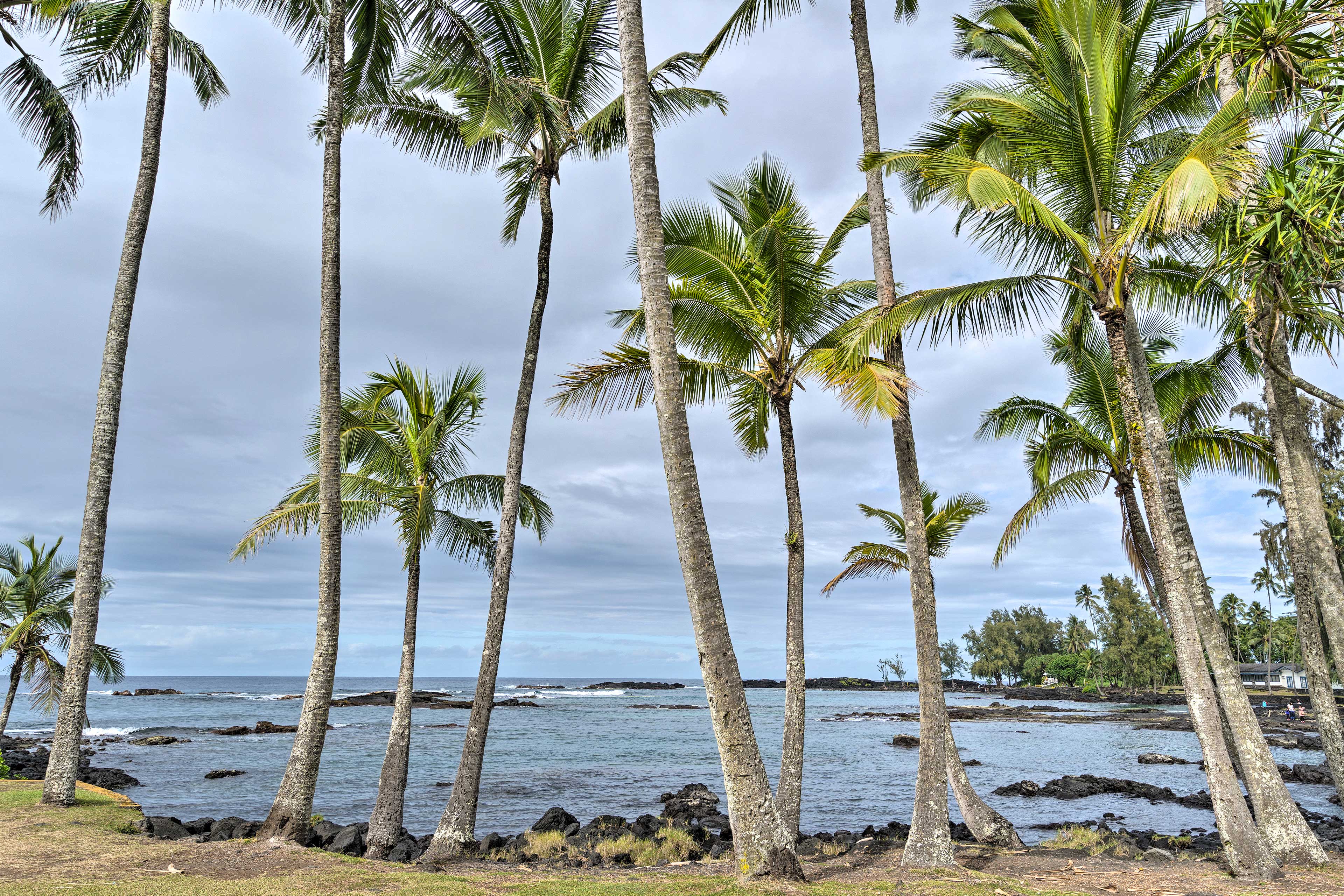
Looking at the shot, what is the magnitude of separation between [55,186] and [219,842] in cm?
1183

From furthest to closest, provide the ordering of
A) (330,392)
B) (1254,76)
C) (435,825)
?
1. (435,825)
2. (330,392)
3. (1254,76)

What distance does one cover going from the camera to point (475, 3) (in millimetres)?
12422

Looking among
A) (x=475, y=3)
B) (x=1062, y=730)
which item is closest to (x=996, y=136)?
(x=475, y=3)

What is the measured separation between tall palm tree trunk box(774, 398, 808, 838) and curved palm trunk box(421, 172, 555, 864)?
4.16 m

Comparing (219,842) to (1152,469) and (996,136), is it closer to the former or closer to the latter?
(1152,469)

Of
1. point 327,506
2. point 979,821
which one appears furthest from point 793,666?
point 327,506

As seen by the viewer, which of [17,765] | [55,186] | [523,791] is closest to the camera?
[55,186]

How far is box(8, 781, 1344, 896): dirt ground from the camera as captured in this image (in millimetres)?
6520

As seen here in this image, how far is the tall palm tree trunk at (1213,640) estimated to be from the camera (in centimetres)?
849

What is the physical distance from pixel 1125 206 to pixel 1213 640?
5348mm

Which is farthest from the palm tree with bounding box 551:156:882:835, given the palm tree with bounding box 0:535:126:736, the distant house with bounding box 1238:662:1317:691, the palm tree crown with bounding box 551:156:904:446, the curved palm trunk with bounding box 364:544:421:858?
the distant house with bounding box 1238:662:1317:691

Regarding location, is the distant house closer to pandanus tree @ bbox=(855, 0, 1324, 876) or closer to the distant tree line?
the distant tree line

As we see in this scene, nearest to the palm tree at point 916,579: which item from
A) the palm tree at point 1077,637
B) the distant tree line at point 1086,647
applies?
the distant tree line at point 1086,647

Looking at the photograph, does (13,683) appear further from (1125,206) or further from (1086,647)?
(1086,647)
